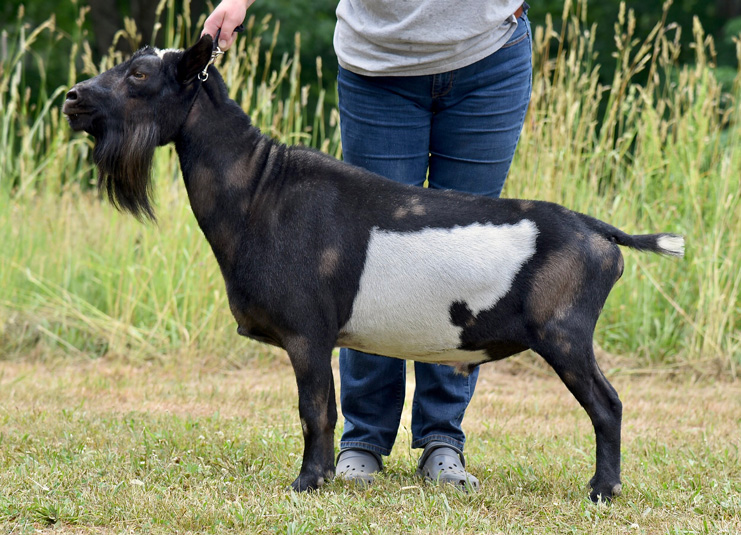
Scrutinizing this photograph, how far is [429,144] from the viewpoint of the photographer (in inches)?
136

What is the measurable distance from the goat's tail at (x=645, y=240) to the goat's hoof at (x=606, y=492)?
0.83 meters

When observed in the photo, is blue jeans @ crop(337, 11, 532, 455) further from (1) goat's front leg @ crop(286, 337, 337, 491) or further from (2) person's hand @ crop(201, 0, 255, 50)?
(2) person's hand @ crop(201, 0, 255, 50)

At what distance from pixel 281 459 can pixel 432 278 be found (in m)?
1.19

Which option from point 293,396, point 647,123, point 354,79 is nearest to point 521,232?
point 354,79

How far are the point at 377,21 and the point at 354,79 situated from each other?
25 centimetres

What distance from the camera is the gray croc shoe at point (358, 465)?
336 cm

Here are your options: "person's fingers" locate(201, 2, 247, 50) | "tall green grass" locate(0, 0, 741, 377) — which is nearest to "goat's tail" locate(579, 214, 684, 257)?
"person's fingers" locate(201, 2, 247, 50)

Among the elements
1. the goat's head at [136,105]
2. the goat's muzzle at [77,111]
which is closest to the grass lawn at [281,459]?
the goat's head at [136,105]

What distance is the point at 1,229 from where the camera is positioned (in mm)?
6078

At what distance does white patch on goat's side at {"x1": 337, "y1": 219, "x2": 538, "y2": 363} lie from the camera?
289cm

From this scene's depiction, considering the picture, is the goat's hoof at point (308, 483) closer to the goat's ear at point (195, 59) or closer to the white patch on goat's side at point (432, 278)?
the white patch on goat's side at point (432, 278)

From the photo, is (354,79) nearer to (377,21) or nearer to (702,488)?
(377,21)

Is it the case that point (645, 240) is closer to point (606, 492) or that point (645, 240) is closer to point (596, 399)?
point (596, 399)

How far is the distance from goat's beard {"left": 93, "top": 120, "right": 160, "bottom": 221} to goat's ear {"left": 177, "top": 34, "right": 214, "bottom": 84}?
20 centimetres
